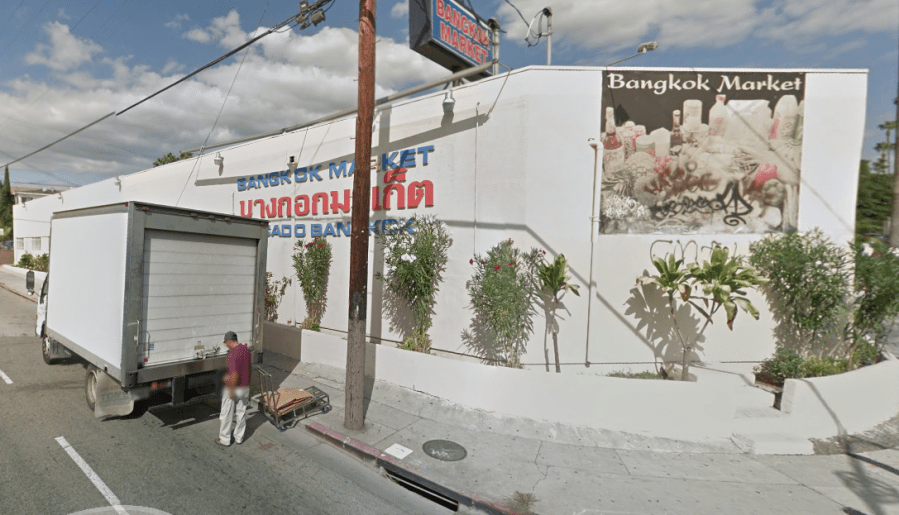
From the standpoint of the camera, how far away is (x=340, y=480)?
543 centimetres

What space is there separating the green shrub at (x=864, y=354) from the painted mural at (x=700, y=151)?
2.87 m

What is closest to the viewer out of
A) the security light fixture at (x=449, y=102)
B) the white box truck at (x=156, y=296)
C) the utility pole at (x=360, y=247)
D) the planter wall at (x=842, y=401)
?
the white box truck at (x=156, y=296)

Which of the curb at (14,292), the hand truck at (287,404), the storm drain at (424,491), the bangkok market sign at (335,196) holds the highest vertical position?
the bangkok market sign at (335,196)

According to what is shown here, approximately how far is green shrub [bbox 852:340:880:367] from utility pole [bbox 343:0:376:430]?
10.2 metres

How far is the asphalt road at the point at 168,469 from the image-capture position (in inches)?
184

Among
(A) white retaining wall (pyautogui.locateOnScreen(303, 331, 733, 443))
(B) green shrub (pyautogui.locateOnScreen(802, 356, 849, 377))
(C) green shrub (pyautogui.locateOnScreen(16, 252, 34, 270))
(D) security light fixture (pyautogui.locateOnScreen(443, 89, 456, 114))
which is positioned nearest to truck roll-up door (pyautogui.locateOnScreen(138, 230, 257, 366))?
(A) white retaining wall (pyautogui.locateOnScreen(303, 331, 733, 443))

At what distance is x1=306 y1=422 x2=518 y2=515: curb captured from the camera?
5.02 meters

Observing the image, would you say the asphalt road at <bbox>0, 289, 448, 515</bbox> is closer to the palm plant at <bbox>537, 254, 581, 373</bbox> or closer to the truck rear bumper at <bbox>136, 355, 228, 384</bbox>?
the truck rear bumper at <bbox>136, 355, 228, 384</bbox>

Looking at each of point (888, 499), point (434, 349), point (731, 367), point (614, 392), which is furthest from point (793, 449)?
point (434, 349)

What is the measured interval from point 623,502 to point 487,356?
415cm

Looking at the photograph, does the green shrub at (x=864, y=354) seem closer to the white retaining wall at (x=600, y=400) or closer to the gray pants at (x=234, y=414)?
the white retaining wall at (x=600, y=400)

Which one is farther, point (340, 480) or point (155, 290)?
point (155, 290)

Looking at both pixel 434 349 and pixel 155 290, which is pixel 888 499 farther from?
pixel 155 290

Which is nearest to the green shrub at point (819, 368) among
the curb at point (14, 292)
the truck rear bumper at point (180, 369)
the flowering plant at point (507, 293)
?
the flowering plant at point (507, 293)
